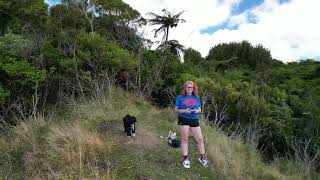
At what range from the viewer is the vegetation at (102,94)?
8148 mm

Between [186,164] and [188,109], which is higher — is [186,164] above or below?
below

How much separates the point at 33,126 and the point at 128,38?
8461 mm

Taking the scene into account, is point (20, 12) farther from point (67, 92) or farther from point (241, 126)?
point (241, 126)

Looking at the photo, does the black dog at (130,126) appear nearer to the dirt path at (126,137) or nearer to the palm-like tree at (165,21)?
the dirt path at (126,137)

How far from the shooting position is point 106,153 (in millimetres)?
7734

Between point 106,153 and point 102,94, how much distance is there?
4.69 m

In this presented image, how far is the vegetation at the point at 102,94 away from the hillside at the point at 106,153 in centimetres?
3

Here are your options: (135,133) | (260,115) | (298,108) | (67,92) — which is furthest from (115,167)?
(298,108)

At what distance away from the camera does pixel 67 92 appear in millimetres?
13250

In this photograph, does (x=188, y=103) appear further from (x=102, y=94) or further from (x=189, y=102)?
(x=102, y=94)

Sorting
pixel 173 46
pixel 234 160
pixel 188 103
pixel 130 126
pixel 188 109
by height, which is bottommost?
pixel 234 160

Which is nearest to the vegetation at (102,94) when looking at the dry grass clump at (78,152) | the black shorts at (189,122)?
the dry grass clump at (78,152)

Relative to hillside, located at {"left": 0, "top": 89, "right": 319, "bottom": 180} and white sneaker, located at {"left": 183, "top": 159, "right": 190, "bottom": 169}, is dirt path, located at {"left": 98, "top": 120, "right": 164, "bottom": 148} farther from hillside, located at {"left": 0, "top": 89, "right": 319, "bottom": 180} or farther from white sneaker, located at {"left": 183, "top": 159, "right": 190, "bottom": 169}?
white sneaker, located at {"left": 183, "top": 159, "right": 190, "bottom": 169}

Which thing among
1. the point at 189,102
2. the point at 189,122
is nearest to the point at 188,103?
the point at 189,102
